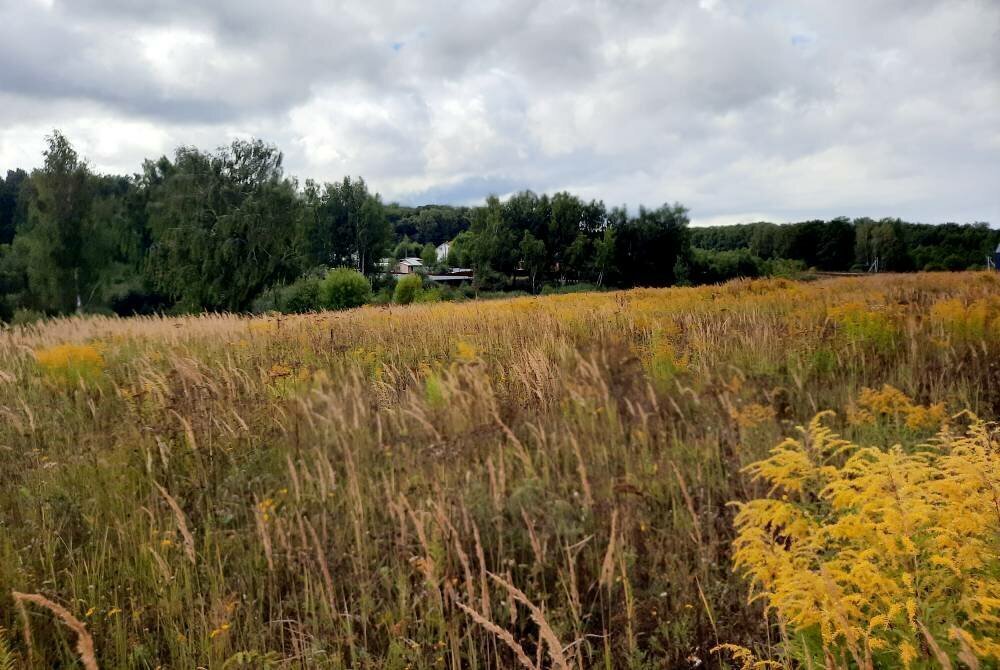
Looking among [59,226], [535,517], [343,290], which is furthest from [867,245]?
[535,517]

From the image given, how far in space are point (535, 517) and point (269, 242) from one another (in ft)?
134

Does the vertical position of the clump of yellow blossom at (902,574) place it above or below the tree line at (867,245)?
below

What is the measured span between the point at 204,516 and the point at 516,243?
59885 millimetres

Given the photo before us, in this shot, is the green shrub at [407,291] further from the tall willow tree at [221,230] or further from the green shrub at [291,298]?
the tall willow tree at [221,230]

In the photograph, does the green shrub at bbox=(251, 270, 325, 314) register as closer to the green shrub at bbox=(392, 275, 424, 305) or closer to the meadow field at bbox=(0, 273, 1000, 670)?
the green shrub at bbox=(392, 275, 424, 305)

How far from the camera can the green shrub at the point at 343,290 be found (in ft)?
149

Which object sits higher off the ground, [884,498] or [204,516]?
[884,498]

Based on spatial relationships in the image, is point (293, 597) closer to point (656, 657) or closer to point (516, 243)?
point (656, 657)

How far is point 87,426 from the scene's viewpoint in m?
4.91

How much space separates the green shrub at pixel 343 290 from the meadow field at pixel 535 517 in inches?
1579

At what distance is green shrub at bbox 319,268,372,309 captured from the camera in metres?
45.3

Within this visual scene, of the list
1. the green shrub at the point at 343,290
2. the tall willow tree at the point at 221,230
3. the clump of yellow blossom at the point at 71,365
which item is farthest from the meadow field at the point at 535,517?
the green shrub at the point at 343,290

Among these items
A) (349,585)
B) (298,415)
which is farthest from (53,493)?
(349,585)

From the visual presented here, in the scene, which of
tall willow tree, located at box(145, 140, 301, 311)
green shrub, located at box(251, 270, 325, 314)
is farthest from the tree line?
tall willow tree, located at box(145, 140, 301, 311)
